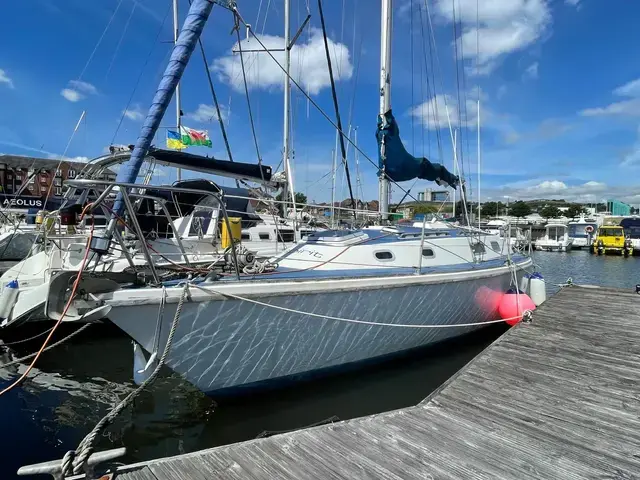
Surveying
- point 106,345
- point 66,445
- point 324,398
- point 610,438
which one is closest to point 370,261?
point 324,398

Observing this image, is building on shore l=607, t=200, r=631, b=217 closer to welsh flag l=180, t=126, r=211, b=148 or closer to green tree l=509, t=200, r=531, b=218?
green tree l=509, t=200, r=531, b=218

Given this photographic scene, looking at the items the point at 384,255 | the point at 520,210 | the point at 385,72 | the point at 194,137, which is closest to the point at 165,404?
the point at 384,255

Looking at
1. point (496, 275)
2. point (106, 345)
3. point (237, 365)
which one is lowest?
point (106, 345)

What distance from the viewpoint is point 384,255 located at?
6043 millimetres

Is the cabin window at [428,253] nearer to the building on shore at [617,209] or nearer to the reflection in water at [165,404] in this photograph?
the reflection in water at [165,404]

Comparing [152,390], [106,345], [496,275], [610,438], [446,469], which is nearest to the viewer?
[446,469]

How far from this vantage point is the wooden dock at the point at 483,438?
2.62 metres

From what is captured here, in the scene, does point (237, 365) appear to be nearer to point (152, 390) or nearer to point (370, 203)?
point (152, 390)

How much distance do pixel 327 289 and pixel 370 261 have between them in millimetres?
1298

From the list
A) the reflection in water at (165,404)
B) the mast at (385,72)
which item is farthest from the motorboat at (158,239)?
the mast at (385,72)

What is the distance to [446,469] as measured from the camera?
2619 millimetres

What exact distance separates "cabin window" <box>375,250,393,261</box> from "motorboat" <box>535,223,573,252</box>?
38084 mm

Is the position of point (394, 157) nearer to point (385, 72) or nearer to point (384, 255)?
point (385, 72)

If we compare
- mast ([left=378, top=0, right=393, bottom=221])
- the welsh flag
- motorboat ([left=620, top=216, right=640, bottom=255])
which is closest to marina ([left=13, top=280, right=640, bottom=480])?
mast ([left=378, top=0, right=393, bottom=221])
